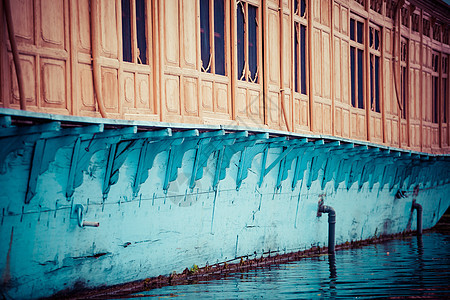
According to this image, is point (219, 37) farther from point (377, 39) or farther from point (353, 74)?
point (377, 39)

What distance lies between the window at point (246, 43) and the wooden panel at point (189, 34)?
1.43 m

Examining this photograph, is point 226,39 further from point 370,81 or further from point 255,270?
point 370,81

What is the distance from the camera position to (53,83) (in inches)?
322

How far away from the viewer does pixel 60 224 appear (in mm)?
8516

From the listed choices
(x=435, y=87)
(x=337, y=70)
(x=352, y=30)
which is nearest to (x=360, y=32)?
(x=352, y=30)

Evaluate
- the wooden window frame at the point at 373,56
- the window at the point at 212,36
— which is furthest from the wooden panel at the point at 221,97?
the wooden window frame at the point at 373,56

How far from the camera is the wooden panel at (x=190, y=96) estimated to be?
34.7 ft

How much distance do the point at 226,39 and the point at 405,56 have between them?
30.4ft

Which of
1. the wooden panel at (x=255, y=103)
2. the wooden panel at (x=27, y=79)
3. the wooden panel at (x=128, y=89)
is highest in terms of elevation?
the wooden panel at (x=255, y=103)

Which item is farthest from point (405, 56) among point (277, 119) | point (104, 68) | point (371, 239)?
point (104, 68)

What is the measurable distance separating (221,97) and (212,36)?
3.36 feet

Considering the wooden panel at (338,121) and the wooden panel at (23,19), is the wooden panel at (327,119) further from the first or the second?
the wooden panel at (23,19)

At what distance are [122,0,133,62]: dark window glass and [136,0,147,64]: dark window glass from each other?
0.64ft

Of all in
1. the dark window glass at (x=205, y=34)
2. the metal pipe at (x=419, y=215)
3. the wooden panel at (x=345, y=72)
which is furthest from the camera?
the metal pipe at (x=419, y=215)
